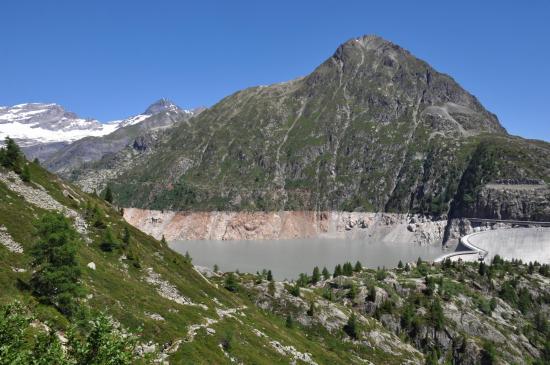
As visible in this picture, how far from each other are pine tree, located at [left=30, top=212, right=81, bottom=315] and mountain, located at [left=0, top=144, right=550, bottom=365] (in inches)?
16.0

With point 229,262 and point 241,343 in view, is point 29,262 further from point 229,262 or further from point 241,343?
point 229,262

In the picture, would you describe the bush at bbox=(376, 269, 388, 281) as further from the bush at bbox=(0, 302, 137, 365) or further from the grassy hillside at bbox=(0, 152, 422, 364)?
the bush at bbox=(0, 302, 137, 365)

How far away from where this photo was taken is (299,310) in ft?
261

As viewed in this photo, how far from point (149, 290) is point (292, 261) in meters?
135

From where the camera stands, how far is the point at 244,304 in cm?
7131

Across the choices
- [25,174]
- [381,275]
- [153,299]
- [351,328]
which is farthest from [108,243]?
[381,275]

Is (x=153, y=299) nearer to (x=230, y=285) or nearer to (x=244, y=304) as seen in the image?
(x=244, y=304)

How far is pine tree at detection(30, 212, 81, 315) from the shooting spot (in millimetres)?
35062

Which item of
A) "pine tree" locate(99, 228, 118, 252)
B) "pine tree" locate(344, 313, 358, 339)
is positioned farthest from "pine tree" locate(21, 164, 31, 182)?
"pine tree" locate(344, 313, 358, 339)

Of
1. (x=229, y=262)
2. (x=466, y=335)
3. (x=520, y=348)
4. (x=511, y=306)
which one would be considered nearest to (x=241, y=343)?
(x=466, y=335)

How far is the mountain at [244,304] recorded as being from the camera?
1490 inches

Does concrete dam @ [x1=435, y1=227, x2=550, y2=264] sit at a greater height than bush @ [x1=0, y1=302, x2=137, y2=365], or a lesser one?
lesser

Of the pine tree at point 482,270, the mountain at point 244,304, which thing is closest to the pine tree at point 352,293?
the mountain at point 244,304

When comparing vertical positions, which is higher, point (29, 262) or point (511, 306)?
point (29, 262)
